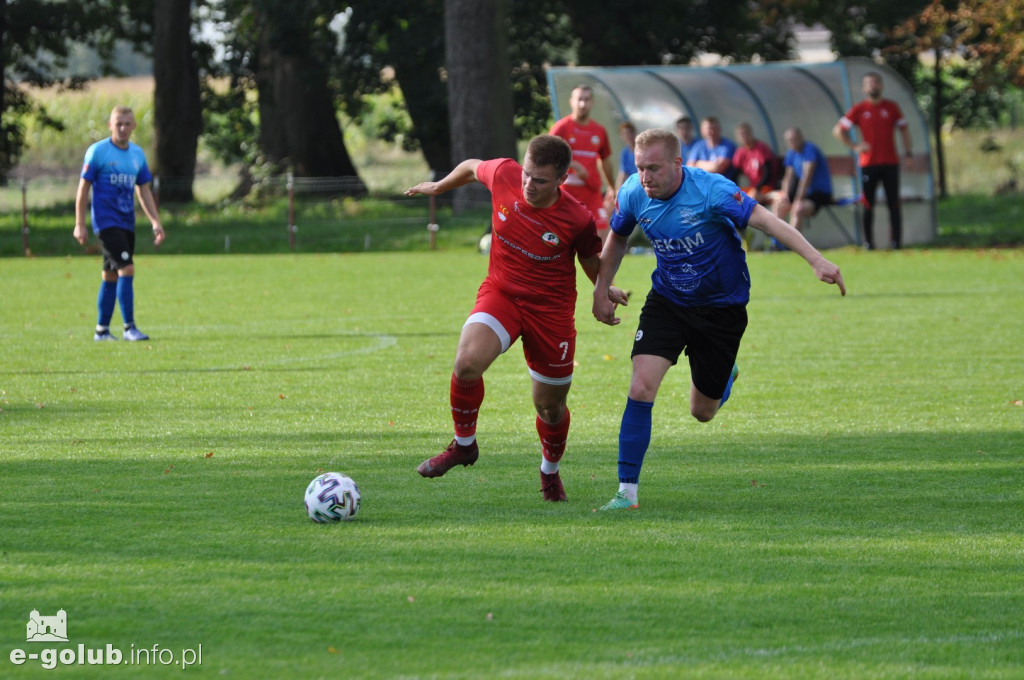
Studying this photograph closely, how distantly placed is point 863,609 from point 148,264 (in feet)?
66.4

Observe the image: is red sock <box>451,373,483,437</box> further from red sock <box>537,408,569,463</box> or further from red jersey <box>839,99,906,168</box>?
red jersey <box>839,99,906,168</box>

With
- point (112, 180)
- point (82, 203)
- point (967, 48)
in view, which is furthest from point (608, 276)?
point (967, 48)

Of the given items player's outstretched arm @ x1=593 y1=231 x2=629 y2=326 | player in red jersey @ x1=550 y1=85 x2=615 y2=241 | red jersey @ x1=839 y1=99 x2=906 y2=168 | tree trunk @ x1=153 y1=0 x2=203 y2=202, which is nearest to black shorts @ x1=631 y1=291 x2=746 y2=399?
player's outstretched arm @ x1=593 y1=231 x2=629 y2=326

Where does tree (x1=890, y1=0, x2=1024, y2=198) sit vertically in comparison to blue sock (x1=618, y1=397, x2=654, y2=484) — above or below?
above

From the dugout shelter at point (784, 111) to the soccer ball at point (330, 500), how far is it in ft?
65.1

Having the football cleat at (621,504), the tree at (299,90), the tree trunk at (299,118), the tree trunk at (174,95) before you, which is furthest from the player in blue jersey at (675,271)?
the tree trunk at (299,118)

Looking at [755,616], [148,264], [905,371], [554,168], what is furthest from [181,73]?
[755,616]

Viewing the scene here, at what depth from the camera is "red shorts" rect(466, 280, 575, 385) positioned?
6.57 m

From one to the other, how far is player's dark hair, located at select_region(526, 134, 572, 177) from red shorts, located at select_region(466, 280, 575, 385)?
0.68 metres

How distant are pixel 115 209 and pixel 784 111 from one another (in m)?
15.9

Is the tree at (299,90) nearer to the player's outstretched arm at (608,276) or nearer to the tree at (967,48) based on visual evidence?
the tree at (967,48)

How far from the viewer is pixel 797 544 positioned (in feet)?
18.5

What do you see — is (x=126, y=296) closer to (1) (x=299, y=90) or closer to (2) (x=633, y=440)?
(2) (x=633, y=440)

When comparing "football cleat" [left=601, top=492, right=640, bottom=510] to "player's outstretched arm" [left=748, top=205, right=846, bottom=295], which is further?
"football cleat" [left=601, top=492, right=640, bottom=510]
